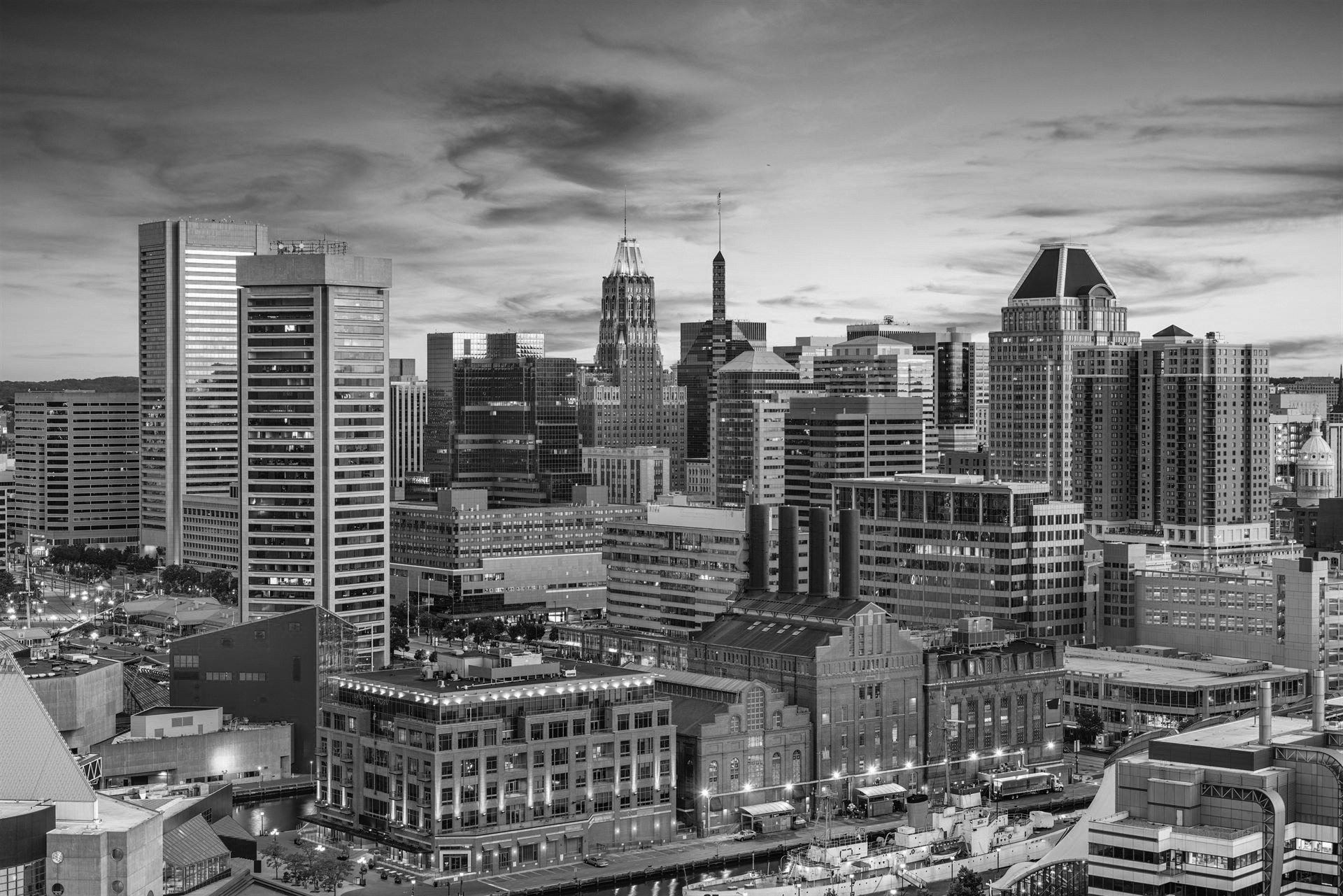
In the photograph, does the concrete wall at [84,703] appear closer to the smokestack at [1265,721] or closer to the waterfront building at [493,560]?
the smokestack at [1265,721]

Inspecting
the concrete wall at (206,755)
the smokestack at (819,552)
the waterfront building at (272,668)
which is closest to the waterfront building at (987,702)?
the smokestack at (819,552)

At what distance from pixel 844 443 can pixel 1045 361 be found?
28.1 m

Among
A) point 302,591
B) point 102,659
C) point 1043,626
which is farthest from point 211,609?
point 1043,626

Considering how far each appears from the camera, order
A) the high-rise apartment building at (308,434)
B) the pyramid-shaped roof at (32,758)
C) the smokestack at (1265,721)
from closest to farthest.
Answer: the pyramid-shaped roof at (32,758) → the smokestack at (1265,721) → the high-rise apartment building at (308,434)

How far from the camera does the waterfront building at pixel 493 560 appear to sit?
18162cm

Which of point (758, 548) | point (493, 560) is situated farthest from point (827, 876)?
point (493, 560)

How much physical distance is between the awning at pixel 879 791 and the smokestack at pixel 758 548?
Answer: 21.0 m

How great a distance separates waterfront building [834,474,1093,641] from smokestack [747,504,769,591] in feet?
66.6

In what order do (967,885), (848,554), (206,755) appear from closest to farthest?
1. (967,885)
2. (206,755)
3. (848,554)

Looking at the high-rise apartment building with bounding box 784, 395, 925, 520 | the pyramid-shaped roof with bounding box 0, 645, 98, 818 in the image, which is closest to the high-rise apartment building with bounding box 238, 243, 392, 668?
the high-rise apartment building with bounding box 784, 395, 925, 520

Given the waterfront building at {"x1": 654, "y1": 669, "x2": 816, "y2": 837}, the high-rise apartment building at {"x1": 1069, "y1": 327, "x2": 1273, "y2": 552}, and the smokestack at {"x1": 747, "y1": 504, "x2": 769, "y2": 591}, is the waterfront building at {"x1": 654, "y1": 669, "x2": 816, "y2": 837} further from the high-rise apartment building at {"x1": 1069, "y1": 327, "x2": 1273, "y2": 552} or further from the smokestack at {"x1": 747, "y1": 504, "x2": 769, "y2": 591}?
the high-rise apartment building at {"x1": 1069, "y1": 327, "x2": 1273, "y2": 552}

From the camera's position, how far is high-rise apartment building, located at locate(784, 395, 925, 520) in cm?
17600

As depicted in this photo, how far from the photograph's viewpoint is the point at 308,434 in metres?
134

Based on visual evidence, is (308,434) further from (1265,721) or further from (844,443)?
(1265,721)
